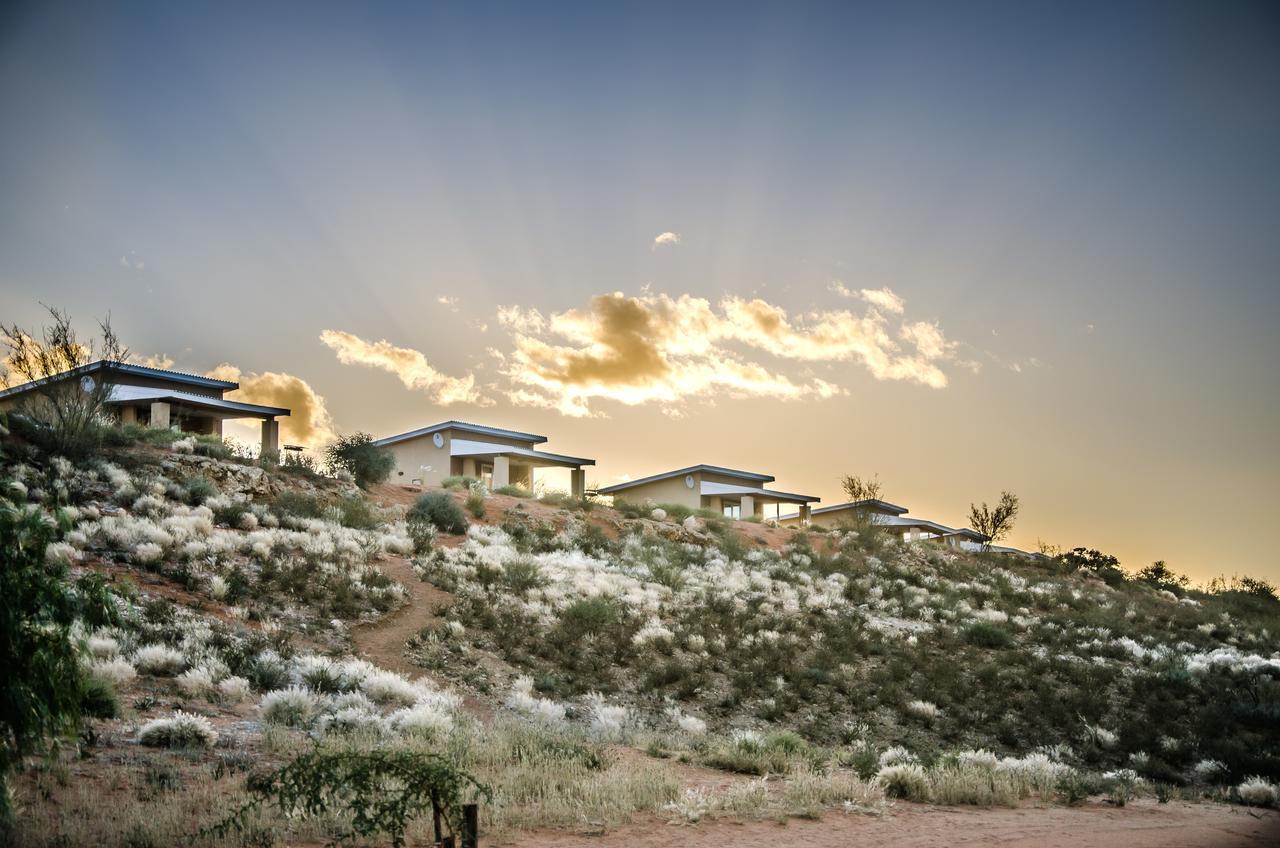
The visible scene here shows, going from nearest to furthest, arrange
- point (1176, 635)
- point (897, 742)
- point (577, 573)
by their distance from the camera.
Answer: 1. point (897, 742)
2. point (577, 573)
3. point (1176, 635)

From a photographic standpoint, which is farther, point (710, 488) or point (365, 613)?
point (710, 488)

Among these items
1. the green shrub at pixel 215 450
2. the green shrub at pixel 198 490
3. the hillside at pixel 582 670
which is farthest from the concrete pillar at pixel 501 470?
the green shrub at pixel 198 490

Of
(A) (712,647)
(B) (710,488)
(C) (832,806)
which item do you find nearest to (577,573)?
(A) (712,647)

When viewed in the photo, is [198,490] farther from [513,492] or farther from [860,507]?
[860,507]

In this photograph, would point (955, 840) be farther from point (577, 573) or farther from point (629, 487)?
point (629, 487)

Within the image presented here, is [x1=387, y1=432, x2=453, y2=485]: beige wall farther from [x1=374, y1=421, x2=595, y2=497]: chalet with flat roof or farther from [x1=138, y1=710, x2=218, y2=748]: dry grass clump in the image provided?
[x1=138, y1=710, x2=218, y2=748]: dry grass clump

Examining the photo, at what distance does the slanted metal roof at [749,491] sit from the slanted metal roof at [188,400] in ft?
95.7

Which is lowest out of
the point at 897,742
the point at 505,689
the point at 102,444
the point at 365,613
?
the point at 897,742

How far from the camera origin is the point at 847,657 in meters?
→ 20.5

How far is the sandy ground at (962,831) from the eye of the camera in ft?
24.6

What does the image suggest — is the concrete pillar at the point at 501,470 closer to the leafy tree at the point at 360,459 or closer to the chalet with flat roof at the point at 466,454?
the chalet with flat roof at the point at 466,454

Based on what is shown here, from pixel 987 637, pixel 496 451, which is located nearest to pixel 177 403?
pixel 496 451

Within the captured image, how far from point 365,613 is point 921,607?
1873cm

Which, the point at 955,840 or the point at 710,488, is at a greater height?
the point at 710,488
